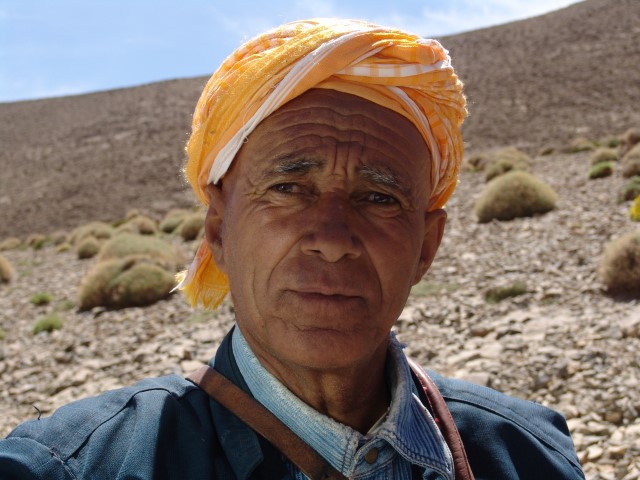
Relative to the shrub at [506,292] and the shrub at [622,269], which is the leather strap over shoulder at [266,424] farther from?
Answer: the shrub at [506,292]

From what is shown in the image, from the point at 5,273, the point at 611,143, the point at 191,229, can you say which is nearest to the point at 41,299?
the point at 5,273

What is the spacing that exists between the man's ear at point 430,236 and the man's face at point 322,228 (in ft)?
0.40

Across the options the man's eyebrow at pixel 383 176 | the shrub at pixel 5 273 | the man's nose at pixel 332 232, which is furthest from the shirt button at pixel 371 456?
the shrub at pixel 5 273

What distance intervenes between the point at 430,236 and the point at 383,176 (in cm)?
43

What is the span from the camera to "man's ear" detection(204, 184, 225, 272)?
2.22 meters

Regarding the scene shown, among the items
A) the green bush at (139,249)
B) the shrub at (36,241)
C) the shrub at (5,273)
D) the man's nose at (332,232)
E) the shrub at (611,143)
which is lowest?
the shrub at (36,241)

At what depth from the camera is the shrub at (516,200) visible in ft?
46.0

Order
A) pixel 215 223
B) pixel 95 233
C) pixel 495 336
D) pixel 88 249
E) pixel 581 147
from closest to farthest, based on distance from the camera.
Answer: pixel 215 223
pixel 495 336
pixel 88 249
pixel 95 233
pixel 581 147

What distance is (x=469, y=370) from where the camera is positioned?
19.7 ft

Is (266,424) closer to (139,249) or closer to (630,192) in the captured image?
(630,192)

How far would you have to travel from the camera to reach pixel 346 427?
1.90 meters

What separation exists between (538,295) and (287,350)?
6776mm

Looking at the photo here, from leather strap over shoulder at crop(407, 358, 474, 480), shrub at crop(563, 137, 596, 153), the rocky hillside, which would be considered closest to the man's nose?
leather strap over shoulder at crop(407, 358, 474, 480)

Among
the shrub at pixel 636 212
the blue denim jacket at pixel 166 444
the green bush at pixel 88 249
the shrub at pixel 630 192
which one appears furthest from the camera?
the green bush at pixel 88 249
